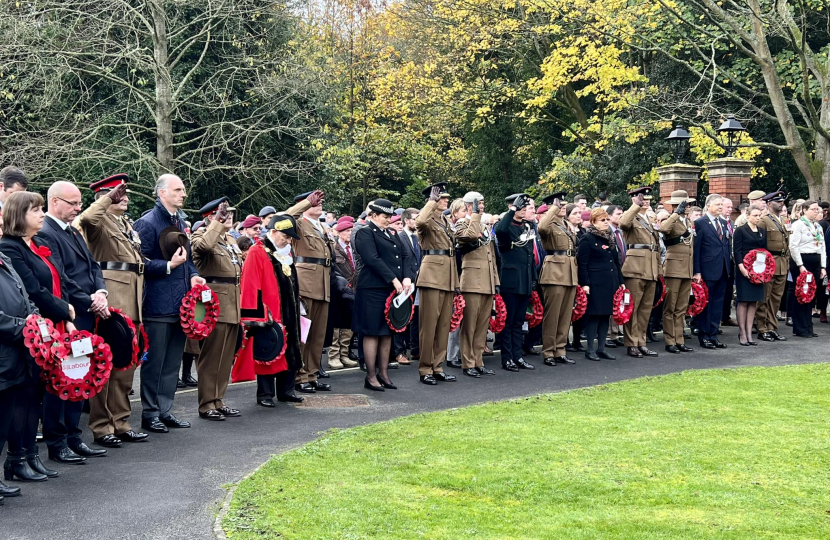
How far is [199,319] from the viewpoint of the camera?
8.82 metres

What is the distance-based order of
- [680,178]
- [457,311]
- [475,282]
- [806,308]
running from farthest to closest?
[680,178]
[806,308]
[475,282]
[457,311]

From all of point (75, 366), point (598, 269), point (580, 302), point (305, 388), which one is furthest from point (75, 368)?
point (598, 269)

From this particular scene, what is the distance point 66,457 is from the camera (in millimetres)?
7547

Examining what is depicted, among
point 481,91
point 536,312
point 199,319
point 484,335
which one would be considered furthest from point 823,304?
point 481,91

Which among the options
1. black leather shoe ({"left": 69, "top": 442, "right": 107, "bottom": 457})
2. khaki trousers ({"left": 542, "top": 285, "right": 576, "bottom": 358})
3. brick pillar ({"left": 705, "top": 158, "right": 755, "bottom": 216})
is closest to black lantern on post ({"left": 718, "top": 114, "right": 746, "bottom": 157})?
brick pillar ({"left": 705, "top": 158, "right": 755, "bottom": 216})

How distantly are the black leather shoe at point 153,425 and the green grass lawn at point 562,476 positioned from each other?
1489 mm

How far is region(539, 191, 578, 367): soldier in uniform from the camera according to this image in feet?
43.2

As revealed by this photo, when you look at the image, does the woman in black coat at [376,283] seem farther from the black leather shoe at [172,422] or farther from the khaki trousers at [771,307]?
the khaki trousers at [771,307]

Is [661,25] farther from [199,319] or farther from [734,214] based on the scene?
[199,319]

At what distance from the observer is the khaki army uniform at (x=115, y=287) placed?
820 cm

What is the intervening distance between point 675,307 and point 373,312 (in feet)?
18.6

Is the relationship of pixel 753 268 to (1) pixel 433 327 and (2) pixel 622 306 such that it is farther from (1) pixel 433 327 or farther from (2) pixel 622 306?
(1) pixel 433 327

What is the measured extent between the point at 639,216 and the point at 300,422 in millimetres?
7022

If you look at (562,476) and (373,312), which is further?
(373,312)
